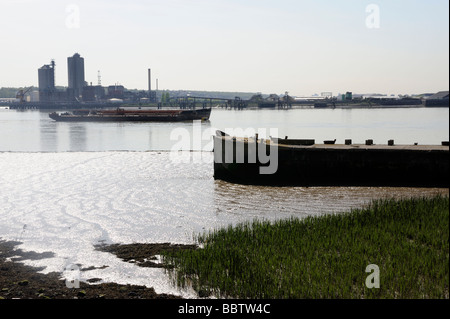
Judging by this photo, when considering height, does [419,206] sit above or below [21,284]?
above

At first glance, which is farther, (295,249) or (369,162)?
(369,162)

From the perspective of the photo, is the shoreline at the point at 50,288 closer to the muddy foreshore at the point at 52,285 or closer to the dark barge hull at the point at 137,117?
the muddy foreshore at the point at 52,285

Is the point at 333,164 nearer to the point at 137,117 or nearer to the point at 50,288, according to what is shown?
the point at 50,288

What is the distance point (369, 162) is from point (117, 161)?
55.6ft

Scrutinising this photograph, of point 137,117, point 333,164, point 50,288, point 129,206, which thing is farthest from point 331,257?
point 137,117

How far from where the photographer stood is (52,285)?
951 centimetres

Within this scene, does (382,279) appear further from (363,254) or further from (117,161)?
(117,161)

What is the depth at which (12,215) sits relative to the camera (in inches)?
643

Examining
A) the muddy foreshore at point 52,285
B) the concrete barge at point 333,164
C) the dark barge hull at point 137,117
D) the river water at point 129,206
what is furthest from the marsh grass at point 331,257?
the dark barge hull at point 137,117

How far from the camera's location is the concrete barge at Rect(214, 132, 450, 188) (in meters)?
19.8

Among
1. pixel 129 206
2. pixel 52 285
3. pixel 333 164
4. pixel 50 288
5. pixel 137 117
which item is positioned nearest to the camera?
pixel 50 288

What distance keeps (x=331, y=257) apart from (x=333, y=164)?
39.6ft
